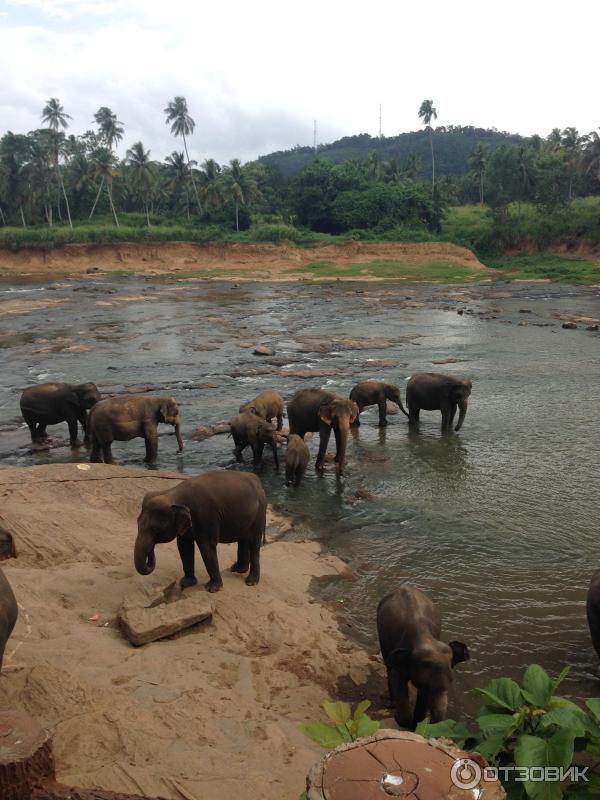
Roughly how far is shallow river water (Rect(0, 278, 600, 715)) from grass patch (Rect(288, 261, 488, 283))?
19580mm

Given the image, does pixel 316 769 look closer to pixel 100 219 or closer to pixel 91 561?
pixel 91 561

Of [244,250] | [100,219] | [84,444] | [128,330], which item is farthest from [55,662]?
[100,219]

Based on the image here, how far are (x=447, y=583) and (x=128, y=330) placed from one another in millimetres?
26718

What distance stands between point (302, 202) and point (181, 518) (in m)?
73.5

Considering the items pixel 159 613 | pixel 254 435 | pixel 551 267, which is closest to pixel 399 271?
pixel 551 267

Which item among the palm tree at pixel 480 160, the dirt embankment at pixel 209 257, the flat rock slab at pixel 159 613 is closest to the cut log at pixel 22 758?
the flat rock slab at pixel 159 613

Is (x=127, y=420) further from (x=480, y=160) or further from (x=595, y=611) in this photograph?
(x=480, y=160)

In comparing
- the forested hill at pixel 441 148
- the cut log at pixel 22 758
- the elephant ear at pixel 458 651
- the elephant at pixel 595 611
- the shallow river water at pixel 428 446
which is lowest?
the shallow river water at pixel 428 446

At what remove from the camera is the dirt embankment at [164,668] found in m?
4.42

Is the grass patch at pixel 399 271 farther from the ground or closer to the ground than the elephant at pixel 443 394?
farther from the ground

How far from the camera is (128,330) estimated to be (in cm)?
3250

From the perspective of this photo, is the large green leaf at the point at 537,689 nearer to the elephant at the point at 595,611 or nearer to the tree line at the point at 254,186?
the elephant at the point at 595,611

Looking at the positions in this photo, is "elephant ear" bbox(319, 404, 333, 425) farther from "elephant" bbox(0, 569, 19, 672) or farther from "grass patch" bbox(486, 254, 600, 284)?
"grass patch" bbox(486, 254, 600, 284)

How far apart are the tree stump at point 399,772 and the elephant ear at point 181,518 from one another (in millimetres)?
4368
